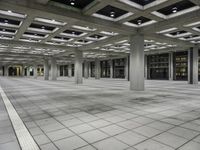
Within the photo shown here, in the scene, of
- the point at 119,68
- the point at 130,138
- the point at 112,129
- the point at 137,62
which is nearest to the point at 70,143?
the point at 112,129

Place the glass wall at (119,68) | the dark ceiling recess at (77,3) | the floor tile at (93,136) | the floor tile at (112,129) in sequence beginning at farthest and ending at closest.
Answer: the glass wall at (119,68) → the dark ceiling recess at (77,3) → the floor tile at (112,129) → the floor tile at (93,136)

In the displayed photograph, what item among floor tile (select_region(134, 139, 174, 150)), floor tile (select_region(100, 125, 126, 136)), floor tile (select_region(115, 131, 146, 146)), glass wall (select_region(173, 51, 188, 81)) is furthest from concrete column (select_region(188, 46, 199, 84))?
floor tile (select_region(134, 139, 174, 150))

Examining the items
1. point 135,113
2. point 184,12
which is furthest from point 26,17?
point 184,12

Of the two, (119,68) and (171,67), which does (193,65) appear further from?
(119,68)

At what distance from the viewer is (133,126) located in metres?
4.94

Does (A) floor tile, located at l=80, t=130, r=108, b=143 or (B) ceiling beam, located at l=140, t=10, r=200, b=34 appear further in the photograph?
(B) ceiling beam, located at l=140, t=10, r=200, b=34

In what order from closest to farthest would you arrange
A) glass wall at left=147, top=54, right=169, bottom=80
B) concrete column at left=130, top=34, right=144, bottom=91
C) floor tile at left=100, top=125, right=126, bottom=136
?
floor tile at left=100, top=125, right=126, bottom=136
concrete column at left=130, top=34, right=144, bottom=91
glass wall at left=147, top=54, right=169, bottom=80

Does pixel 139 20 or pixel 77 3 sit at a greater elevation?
pixel 77 3

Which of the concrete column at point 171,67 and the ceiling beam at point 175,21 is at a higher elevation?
the ceiling beam at point 175,21

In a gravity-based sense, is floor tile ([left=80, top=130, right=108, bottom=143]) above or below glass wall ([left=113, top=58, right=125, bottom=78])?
below

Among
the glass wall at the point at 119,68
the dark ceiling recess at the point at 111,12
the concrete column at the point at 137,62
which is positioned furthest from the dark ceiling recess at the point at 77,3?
the glass wall at the point at 119,68

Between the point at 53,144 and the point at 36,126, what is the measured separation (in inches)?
59.5

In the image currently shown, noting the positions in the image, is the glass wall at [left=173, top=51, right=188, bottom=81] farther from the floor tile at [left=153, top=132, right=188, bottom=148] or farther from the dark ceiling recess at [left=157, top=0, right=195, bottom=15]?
the floor tile at [left=153, top=132, right=188, bottom=148]

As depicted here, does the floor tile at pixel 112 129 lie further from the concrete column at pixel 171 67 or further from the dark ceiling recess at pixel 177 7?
the concrete column at pixel 171 67
